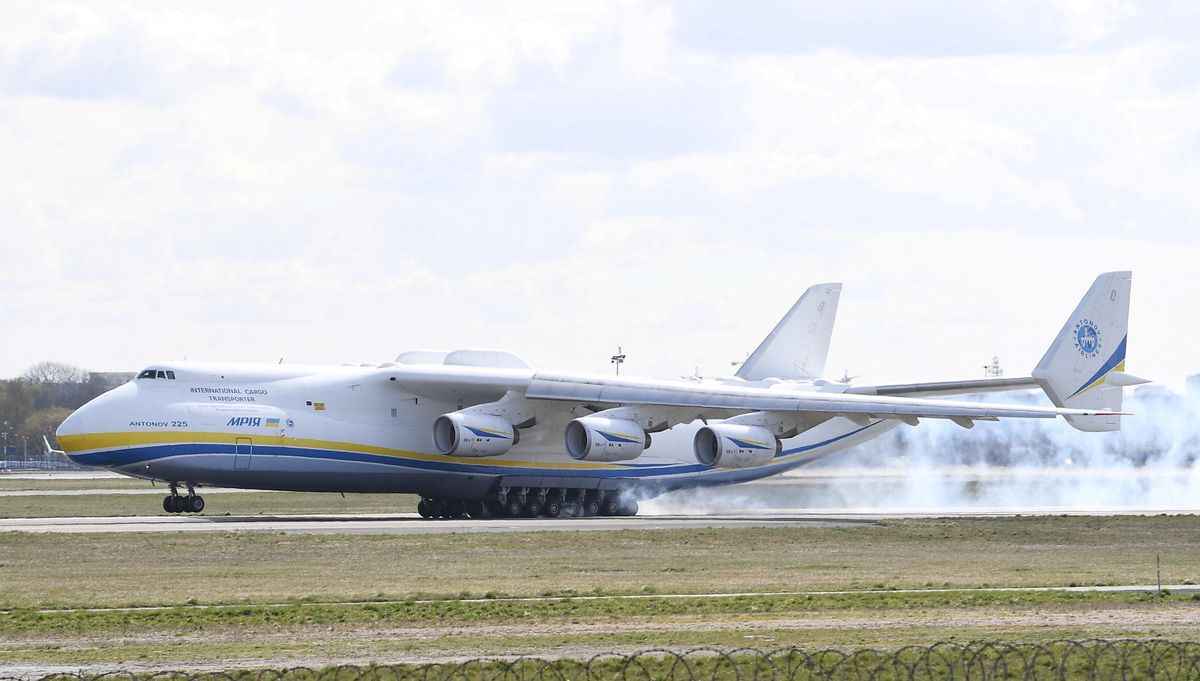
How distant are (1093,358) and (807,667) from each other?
98.9 ft

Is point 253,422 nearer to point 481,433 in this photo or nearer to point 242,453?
point 242,453

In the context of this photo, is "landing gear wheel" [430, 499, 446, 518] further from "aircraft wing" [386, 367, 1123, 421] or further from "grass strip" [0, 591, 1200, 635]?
"grass strip" [0, 591, 1200, 635]

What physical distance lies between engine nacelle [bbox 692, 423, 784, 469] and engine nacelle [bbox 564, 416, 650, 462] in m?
1.52

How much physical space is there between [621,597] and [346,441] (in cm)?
1875

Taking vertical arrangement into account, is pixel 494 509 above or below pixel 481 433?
below

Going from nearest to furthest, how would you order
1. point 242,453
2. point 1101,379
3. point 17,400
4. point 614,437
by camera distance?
point 242,453, point 614,437, point 1101,379, point 17,400

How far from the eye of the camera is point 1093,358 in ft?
139

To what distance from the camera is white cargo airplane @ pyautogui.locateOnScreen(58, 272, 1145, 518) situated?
36.5 metres

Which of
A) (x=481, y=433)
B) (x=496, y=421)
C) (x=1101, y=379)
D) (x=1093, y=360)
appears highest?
(x=1093, y=360)

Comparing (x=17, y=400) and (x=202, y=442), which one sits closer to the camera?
(x=202, y=442)

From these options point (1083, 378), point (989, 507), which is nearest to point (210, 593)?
point (1083, 378)

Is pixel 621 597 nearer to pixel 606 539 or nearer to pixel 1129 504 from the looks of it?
pixel 606 539

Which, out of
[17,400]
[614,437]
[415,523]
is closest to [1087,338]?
[614,437]

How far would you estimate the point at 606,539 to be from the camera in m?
31.2
